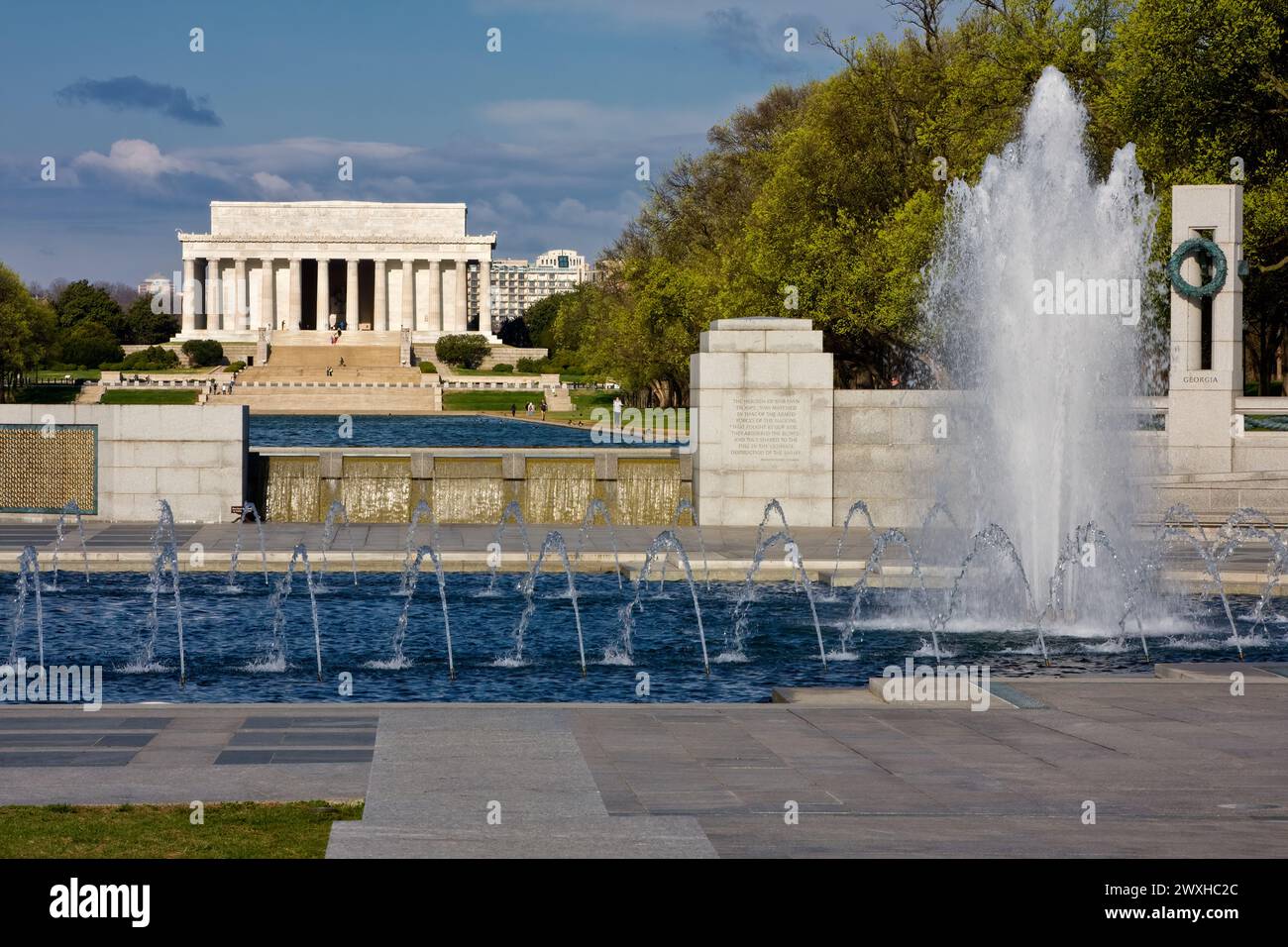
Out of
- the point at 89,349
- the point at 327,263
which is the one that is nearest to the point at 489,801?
the point at 89,349

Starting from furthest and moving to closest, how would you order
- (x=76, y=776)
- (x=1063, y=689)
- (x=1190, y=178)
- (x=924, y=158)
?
(x=924, y=158) < (x=1190, y=178) < (x=1063, y=689) < (x=76, y=776)

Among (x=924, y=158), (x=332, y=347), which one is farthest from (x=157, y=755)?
(x=332, y=347)

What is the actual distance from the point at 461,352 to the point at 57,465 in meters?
108

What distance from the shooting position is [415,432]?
75.8 meters

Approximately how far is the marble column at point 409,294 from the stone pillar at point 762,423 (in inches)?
5223

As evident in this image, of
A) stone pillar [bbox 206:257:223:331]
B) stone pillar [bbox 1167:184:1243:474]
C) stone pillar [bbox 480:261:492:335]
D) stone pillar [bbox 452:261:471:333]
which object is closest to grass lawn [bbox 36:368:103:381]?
stone pillar [bbox 206:257:223:331]

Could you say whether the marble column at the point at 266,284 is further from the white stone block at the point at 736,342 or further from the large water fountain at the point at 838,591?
the large water fountain at the point at 838,591

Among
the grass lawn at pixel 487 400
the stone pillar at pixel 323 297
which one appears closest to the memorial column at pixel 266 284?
the stone pillar at pixel 323 297

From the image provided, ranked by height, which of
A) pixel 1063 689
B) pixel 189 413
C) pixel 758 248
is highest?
pixel 758 248

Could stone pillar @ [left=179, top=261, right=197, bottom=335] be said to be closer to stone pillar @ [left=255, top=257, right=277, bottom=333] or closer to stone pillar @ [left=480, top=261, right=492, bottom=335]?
stone pillar @ [left=255, top=257, right=277, bottom=333]

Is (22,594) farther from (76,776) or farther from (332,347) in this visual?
(332,347)
